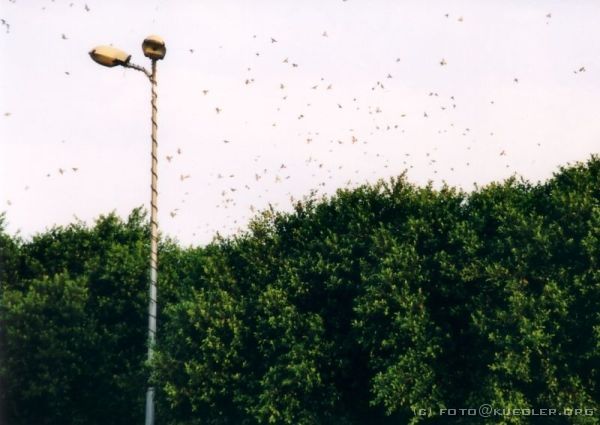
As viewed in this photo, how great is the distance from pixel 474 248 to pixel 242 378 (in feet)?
28.3

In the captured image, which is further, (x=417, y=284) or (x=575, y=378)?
(x=417, y=284)

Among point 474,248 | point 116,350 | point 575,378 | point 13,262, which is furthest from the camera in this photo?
point 13,262

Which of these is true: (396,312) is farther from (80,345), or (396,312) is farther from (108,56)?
(80,345)

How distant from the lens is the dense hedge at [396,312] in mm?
19094

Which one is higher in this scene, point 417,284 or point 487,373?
point 417,284

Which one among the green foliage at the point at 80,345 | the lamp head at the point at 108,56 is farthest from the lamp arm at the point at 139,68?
the green foliage at the point at 80,345

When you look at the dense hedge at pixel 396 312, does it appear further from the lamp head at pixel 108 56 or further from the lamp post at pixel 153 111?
the lamp head at pixel 108 56

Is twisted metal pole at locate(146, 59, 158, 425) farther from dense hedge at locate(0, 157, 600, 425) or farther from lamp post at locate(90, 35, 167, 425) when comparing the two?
dense hedge at locate(0, 157, 600, 425)

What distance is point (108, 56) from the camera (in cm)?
1822

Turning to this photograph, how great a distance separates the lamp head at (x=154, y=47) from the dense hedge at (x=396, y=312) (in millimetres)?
7779

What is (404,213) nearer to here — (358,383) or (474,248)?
(474,248)

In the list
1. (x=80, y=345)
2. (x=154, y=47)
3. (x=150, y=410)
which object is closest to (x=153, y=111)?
(x=154, y=47)

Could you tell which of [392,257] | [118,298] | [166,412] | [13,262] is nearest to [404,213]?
[392,257]

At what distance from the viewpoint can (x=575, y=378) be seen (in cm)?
1891
